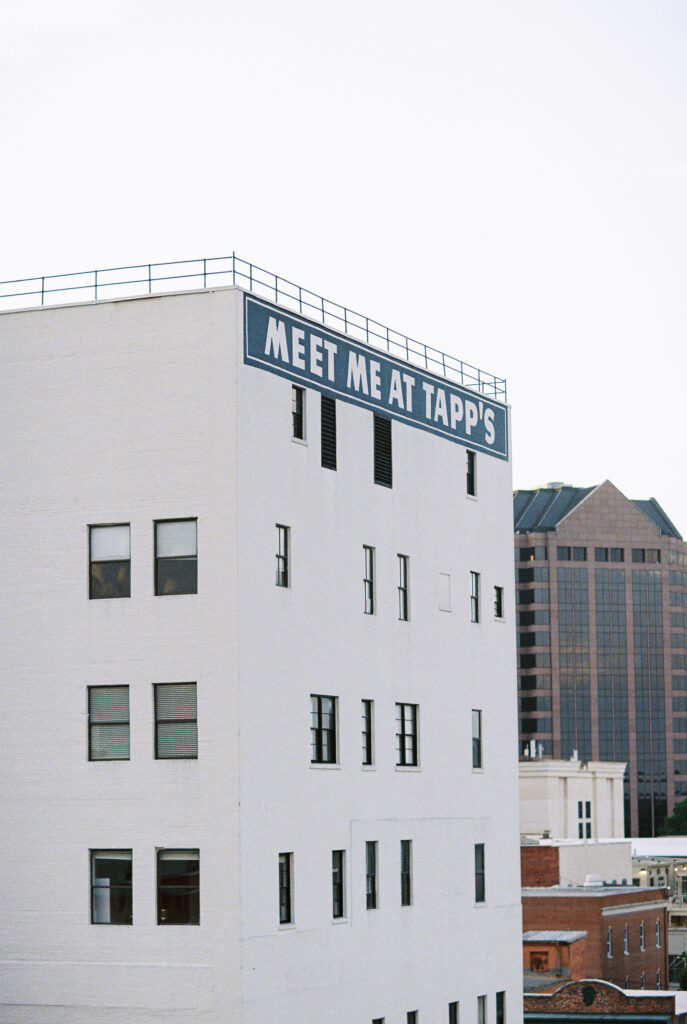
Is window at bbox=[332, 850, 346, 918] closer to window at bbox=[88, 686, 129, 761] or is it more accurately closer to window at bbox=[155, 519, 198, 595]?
window at bbox=[88, 686, 129, 761]

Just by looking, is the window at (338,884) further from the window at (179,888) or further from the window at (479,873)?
the window at (479,873)

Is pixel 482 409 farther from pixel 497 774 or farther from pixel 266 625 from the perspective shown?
pixel 266 625

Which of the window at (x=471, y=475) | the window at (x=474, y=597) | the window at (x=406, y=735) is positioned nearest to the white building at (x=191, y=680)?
the window at (x=406, y=735)

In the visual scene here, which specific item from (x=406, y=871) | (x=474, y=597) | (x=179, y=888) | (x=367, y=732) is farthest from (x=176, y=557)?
(x=474, y=597)

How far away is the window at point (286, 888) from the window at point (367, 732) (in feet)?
18.5

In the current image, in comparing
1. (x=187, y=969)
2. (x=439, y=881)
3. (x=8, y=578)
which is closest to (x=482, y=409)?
(x=439, y=881)

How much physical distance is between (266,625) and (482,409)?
18880 millimetres

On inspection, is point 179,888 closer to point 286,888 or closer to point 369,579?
point 286,888

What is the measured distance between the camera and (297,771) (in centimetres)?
4744

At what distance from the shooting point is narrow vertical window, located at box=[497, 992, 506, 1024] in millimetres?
59000

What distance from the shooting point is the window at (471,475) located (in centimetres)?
6056

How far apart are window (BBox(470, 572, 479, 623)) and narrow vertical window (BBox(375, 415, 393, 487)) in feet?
23.4

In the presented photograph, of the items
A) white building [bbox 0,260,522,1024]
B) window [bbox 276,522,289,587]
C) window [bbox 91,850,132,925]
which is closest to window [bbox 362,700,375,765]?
white building [bbox 0,260,522,1024]

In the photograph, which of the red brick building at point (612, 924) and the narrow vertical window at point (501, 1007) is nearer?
the narrow vertical window at point (501, 1007)
